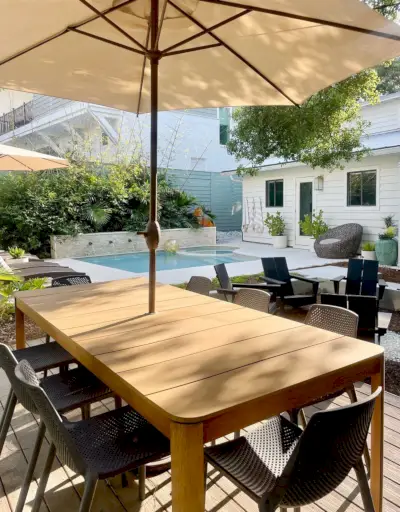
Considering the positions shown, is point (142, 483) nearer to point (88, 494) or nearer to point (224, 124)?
point (88, 494)

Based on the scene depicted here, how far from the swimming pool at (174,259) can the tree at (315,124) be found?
4.52 metres

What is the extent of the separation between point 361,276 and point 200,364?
4.63m

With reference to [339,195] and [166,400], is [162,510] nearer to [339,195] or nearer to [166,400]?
[166,400]

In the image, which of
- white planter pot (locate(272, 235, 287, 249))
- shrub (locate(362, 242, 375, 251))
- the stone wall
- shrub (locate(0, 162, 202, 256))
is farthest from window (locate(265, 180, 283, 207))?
shrub (locate(362, 242, 375, 251))

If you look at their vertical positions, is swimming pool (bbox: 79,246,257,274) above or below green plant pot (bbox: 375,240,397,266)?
below

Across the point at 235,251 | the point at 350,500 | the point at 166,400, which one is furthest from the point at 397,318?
the point at 235,251

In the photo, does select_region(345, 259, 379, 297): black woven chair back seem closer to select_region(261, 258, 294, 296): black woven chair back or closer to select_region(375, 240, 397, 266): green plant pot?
Result: select_region(261, 258, 294, 296): black woven chair back

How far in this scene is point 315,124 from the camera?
6488mm

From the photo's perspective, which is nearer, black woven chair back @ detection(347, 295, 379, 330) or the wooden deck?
the wooden deck

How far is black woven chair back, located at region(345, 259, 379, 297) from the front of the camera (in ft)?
17.9

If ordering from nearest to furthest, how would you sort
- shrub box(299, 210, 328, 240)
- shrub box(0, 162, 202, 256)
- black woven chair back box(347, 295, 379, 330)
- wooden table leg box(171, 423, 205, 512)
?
wooden table leg box(171, 423, 205, 512), black woven chair back box(347, 295, 379, 330), shrub box(0, 162, 202, 256), shrub box(299, 210, 328, 240)

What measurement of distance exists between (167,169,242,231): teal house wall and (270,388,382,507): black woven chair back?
1710 cm

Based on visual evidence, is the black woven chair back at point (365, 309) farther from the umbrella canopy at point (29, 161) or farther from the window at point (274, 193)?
the window at point (274, 193)

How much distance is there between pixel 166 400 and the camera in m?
1.34
